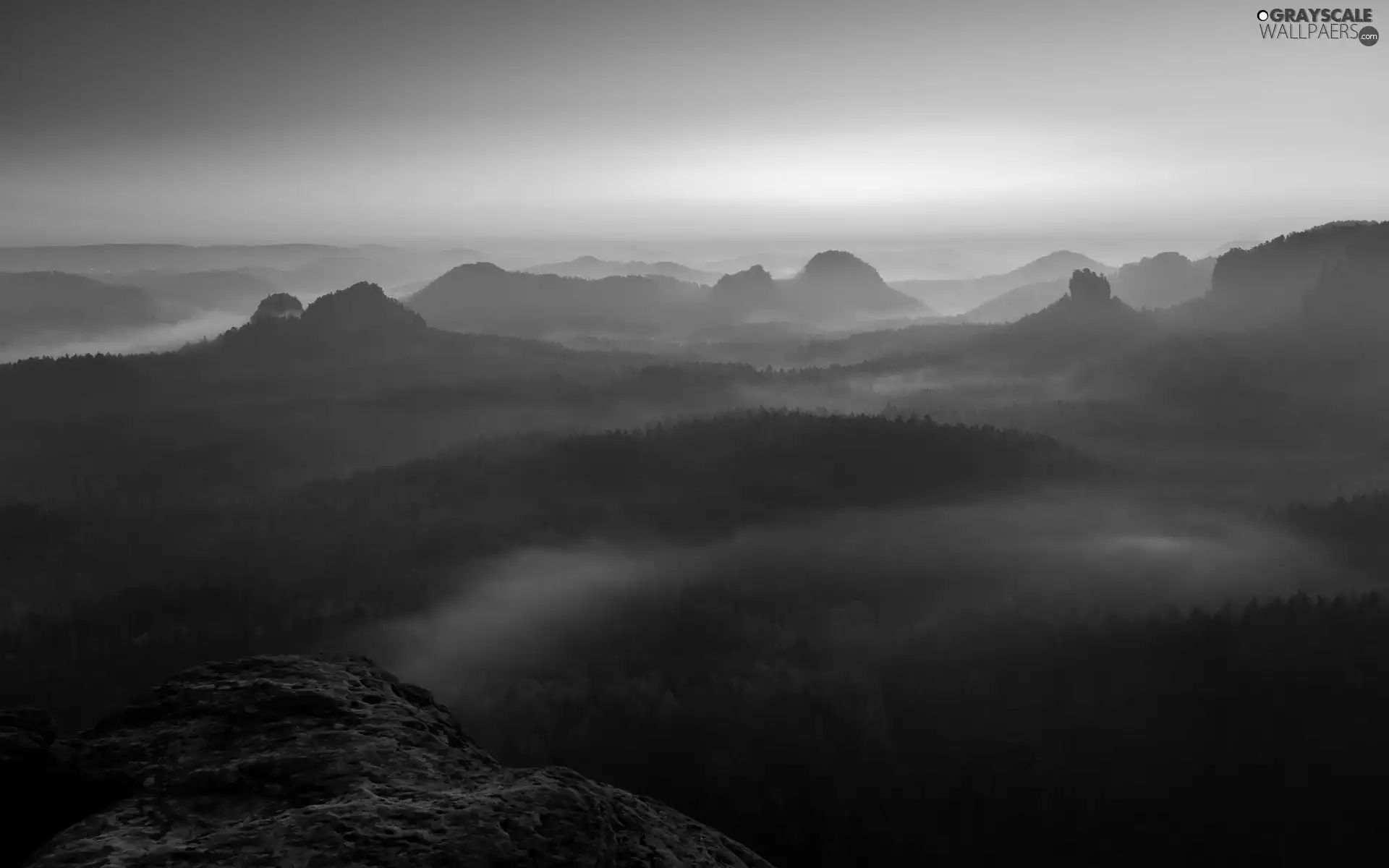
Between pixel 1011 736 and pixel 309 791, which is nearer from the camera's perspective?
pixel 309 791

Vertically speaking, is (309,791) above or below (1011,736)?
above

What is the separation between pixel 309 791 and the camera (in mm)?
18594

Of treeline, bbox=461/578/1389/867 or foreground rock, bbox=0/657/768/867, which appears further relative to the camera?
treeline, bbox=461/578/1389/867

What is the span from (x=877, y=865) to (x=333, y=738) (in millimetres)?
95447

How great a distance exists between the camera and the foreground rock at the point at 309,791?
49.4ft

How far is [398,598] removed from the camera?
15588cm

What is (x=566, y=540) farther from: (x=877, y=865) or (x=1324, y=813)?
(x=1324, y=813)

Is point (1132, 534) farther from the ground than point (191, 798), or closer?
closer

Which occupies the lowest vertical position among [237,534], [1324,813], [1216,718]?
[1324,813]

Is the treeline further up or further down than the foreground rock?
further down

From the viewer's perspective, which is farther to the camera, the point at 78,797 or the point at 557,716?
the point at 557,716

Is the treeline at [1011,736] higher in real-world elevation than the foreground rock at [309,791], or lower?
lower

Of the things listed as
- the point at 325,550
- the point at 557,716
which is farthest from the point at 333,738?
the point at 325,550

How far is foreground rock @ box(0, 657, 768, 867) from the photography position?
1505cm
